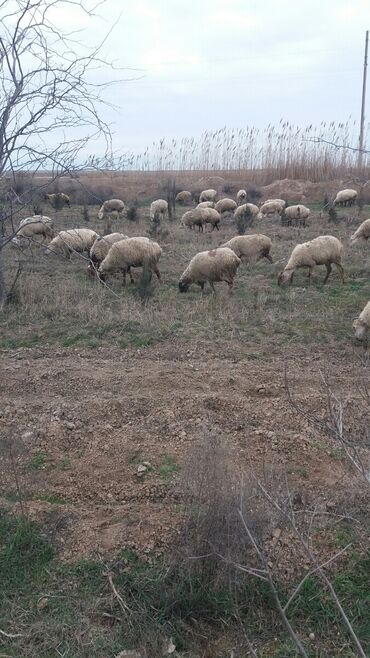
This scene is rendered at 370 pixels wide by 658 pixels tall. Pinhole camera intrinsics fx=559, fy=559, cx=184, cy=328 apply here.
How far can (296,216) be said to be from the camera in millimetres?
18875

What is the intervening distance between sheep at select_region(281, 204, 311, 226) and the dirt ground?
478 inches

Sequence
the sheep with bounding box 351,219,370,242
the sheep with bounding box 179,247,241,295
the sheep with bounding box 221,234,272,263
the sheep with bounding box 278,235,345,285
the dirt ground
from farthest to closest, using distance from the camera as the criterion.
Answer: the sheep with bounding box 351,219,370,242
the sheep with bounding box 221,234,272,263
the sheep with bounding box 278,235,345,285
the sheep with bounding box 179,247,241,295
the dirt ground

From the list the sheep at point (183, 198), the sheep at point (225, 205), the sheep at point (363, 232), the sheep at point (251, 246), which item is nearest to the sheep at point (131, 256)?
the sheep at point (251, 246)

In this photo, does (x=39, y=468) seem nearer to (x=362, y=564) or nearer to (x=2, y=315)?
(x=362, y=564)

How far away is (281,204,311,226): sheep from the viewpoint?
61.2 feet

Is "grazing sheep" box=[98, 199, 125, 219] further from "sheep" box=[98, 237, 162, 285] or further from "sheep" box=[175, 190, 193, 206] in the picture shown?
"sheep" box=[98, 237, 162, 285]

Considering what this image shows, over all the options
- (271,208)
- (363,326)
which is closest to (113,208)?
(271,208)

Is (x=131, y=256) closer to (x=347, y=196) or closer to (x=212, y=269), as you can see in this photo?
(x=212, y=269)

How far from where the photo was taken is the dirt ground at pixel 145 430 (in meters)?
3.89

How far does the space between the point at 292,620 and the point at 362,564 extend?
625 millimetres

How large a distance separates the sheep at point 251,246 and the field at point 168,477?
444 centimetres

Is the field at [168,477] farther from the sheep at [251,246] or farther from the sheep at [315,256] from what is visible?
the sheep at [251,246]

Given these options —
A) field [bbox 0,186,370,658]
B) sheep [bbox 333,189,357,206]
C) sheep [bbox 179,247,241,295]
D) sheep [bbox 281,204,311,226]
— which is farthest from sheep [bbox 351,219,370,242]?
sheep [bbox 333,189,357,206]

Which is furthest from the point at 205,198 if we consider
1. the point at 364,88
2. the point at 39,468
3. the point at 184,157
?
the point at 39,468
